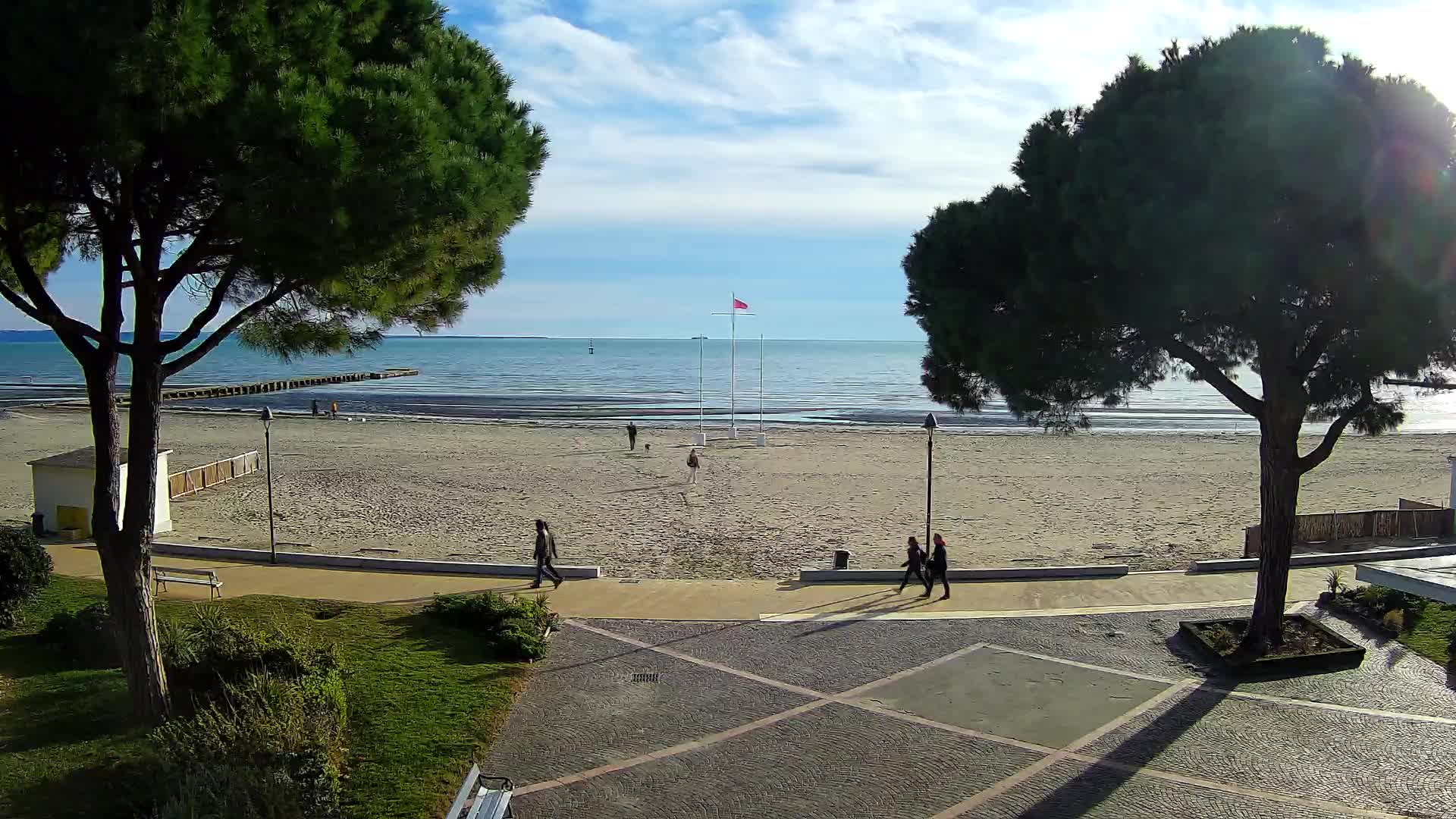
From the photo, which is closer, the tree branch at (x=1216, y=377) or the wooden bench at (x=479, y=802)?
the wooden bench at (x=479, y=802)

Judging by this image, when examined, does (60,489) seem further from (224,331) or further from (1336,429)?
(1336,429)

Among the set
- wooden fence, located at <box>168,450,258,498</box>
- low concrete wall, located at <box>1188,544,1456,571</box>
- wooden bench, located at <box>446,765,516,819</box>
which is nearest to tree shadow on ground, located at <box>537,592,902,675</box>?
wooden bench, located at <box>446,765,516,819</box>

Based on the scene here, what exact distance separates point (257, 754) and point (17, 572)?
6408 mm

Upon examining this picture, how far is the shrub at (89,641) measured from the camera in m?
10.2

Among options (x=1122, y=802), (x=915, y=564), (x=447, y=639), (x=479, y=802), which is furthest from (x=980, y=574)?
(x=479, y=802)

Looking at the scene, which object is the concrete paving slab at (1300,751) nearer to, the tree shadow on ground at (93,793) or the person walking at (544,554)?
the tree shadow on ground at (93,793)

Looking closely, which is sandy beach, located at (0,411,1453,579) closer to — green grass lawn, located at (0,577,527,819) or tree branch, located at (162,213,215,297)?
green grass lawn, located at (0,577,527,819)

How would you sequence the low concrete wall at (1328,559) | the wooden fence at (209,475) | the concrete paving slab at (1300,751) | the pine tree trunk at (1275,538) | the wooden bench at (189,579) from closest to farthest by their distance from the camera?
the concrete paving slab at (1300,751), the pine tree trunk at (1275,538), the wooden bench at (189,579), the low concrete wall at (1328,559), the wooden fence at (209,475)

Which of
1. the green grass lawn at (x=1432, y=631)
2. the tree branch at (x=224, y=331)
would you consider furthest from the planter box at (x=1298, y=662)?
the tree branch at (x=224, y=331)

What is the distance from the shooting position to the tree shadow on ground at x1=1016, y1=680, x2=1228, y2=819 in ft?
25.5

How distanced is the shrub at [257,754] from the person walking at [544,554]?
19.8 feet

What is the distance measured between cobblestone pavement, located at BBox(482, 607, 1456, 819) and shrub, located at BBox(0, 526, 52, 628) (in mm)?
6515

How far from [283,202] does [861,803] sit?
21.9 ft

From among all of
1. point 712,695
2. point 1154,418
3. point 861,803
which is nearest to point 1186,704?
point 861,803
